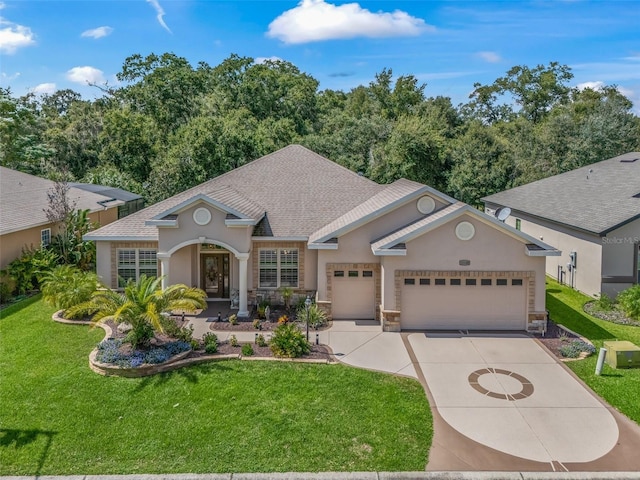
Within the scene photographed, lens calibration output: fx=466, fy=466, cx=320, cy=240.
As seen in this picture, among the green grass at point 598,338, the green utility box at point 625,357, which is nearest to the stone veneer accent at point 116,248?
the green grass at point 598,338

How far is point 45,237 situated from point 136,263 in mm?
6610

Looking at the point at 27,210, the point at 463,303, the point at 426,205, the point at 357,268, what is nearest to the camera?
the point at 463,303

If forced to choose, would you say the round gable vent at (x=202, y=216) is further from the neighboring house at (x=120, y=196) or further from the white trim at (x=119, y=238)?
the neighboring house at (x=120, y=196)

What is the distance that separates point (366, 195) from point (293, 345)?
9.63 meters

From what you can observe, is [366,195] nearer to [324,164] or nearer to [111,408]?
[324,164]

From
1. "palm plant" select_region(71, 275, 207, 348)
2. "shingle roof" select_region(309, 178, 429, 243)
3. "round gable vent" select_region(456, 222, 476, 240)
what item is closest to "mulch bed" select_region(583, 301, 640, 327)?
"round gable vent" select_region(456, 222, 476, 240)

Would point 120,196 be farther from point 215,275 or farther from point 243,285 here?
point 243,285

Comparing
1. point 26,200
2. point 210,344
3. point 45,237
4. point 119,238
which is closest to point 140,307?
point 210,344

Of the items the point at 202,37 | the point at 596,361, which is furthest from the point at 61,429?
the point at 202,37

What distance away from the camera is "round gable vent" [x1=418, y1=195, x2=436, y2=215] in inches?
662

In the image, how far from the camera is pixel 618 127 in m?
37.1

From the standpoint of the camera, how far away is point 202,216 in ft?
54.3

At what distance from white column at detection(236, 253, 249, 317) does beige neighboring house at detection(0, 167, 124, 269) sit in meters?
9.44

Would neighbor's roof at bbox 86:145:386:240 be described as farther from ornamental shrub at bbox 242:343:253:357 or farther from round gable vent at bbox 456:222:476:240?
ornamental shrub at bbox 242:343:253:357
